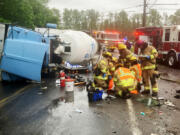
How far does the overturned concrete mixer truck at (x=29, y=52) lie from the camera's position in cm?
704

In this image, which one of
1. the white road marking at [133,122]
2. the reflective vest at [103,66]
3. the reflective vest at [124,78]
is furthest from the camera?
the reflective vest at [103,66]

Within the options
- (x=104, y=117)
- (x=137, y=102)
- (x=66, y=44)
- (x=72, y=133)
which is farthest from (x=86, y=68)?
(x=72, y=133)

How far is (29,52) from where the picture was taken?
7094 mm

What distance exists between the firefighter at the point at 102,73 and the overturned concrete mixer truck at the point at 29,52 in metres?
2.14

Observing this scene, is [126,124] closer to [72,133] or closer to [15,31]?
[72,133]

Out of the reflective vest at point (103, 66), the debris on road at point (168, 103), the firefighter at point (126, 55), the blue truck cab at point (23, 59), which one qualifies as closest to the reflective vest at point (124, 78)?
the reflective vest at point (103, 66)

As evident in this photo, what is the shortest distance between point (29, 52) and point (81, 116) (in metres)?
3.73

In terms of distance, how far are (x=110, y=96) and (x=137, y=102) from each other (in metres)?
0.86

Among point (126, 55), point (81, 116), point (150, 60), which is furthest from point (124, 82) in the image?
point (81, 116)

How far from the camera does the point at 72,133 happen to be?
3590 mm

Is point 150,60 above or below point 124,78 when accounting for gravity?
above

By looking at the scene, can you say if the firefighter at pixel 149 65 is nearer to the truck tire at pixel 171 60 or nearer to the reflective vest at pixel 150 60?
the reflective vest at pixel 150 60

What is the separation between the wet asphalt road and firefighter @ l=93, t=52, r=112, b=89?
0.70m

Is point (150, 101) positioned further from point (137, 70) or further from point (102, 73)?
point (102, 73)
